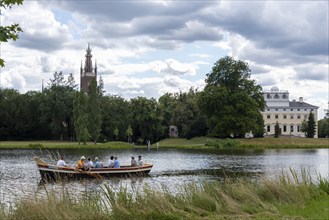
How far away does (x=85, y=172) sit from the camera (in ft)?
105

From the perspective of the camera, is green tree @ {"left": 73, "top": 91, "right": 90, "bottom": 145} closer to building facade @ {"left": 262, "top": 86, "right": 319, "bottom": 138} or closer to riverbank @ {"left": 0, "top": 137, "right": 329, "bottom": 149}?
riverbank @ {"left": 0, "top": 137, "right": 329, "bottom": 149}

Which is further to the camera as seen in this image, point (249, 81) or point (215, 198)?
point (249, 81)

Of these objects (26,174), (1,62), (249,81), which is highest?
(249,81)

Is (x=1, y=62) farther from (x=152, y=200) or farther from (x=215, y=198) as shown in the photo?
(x=215, y=198)

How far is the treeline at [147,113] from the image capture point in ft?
257

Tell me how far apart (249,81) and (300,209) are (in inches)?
2869

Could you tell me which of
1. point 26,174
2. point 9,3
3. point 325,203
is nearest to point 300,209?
point 325,203

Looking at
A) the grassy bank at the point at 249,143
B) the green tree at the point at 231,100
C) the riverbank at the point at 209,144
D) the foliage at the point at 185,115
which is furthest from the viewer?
the foliage at the point at 185,115

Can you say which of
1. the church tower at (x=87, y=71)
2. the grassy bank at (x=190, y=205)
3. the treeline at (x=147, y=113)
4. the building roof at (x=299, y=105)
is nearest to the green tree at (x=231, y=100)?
the treeline at (x=147, y=113)

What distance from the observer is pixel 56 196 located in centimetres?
1258

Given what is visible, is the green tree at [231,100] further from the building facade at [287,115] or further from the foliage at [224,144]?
the building facade at [287,115]

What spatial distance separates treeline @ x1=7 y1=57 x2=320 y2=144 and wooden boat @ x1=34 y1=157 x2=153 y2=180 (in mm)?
42691

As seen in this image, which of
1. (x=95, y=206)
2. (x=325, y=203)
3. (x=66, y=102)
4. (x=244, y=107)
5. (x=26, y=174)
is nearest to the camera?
(x=95, y=206)

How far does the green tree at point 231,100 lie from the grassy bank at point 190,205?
61.6 meters
